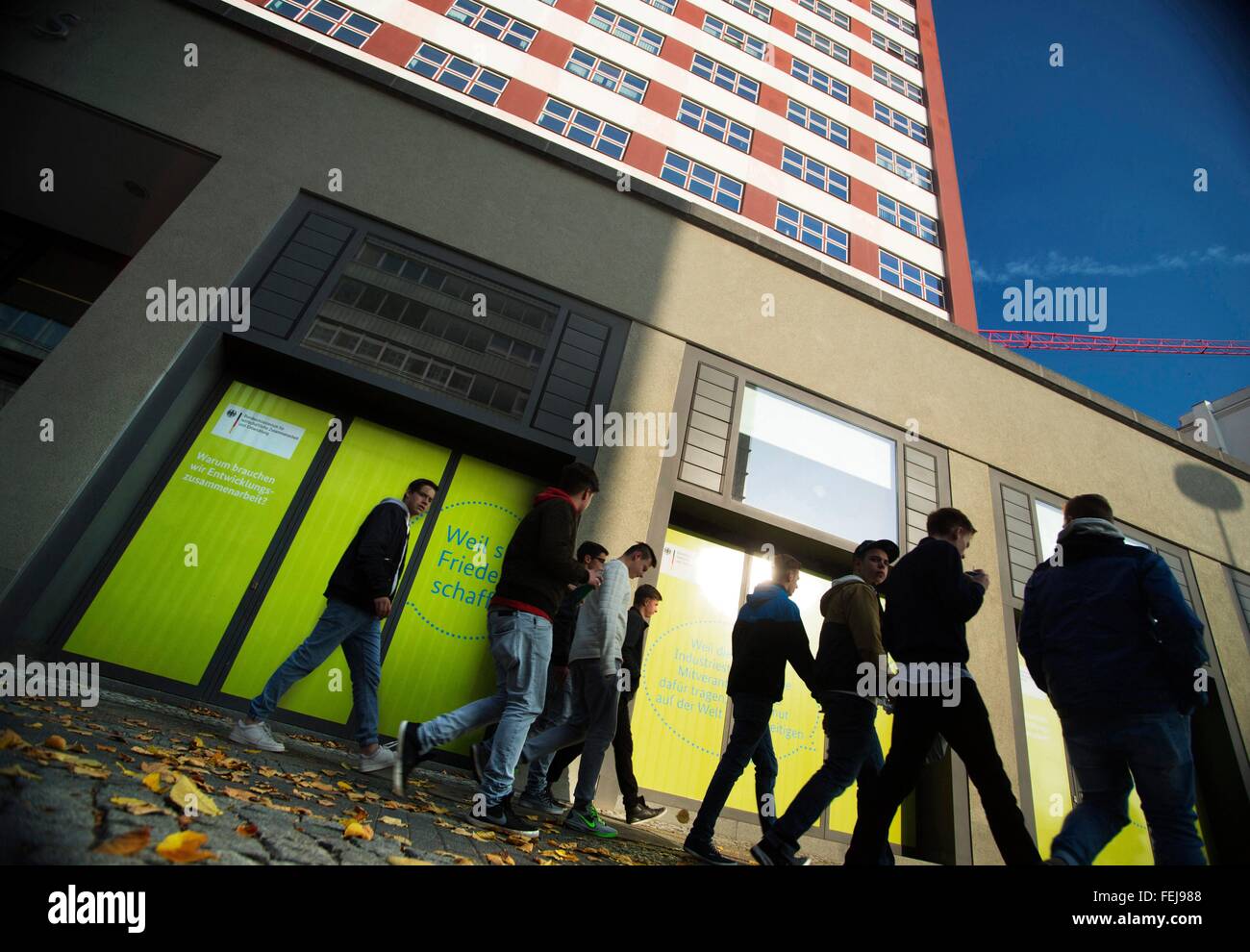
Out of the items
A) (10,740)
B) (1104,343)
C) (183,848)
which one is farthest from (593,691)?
(1104,343)

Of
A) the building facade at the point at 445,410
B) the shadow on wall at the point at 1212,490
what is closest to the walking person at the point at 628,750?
the building facade at the point at 445,410

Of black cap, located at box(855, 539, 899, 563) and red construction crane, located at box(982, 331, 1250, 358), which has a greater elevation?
red construction crane, located at box(982, 331, 1250, 358)

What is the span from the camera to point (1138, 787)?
2.73 metres

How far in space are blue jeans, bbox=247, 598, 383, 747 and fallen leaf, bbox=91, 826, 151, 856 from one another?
2487mm

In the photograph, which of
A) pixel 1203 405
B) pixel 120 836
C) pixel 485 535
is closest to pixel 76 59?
pixel 485 535

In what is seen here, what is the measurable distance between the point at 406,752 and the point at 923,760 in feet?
8.60

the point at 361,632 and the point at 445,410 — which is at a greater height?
the point at 445,410

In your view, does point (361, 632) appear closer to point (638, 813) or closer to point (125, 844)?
point (638, 813)

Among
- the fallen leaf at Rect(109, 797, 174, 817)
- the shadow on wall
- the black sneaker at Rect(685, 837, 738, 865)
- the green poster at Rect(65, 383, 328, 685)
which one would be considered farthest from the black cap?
the shadow on wall

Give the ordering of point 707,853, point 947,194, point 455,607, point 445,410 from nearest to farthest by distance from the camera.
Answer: point 707,853 → point 455,607 → point 445,410 → point 947,194

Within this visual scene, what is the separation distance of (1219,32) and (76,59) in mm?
10268

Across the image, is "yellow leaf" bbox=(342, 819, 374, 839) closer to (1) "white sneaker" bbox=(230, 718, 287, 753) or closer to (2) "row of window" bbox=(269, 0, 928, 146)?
(1) "white sneaker" bbox=(230, 718, 287, 753)

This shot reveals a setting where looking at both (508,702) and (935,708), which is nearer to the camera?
(935,708)

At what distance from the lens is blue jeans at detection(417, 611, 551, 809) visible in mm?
3314
